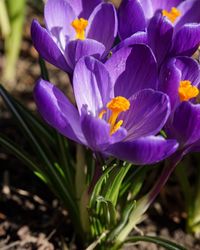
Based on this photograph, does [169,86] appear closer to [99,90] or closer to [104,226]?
[99,90]

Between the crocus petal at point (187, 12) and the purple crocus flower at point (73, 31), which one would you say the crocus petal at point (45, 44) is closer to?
the purple crocus flower at point (73, 31)

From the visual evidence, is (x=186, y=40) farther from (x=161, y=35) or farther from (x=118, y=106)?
(x=118, y=106)

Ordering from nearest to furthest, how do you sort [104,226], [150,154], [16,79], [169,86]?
[150,154] < [169,86] < [104,226] < [16,79]

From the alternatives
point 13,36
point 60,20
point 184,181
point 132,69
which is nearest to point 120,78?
point 132,69

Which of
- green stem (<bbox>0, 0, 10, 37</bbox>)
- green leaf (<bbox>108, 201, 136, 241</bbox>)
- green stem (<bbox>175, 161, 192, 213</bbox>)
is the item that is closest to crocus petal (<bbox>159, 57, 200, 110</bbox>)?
green leaf (<bbox>108, 201, 136, 241</bbox>)

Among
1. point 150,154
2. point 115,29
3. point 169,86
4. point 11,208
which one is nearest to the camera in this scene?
point 150,154

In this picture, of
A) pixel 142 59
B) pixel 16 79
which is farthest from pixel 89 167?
pixel 16 79

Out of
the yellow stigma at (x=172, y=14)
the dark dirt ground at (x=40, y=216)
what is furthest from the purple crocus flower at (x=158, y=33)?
the dark dirt ground at (x=40, y=216)
